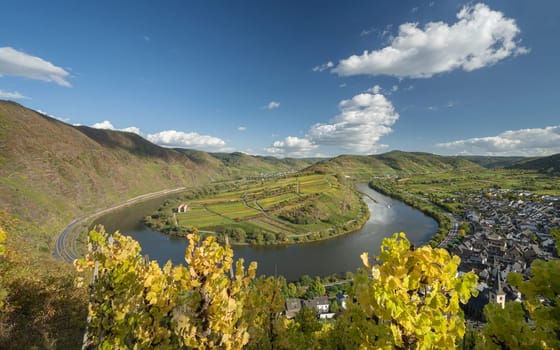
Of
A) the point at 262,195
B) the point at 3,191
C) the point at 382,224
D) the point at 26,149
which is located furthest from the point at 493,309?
the point at 26,149

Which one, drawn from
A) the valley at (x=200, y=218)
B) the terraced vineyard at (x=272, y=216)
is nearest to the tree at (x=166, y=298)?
the valley at (x=200, y=218)

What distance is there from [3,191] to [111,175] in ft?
207

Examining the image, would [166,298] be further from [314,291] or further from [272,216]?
[272,216]

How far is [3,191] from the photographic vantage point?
77.7m

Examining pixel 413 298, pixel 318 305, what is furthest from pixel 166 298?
pixel 318 305

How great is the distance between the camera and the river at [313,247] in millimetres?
54594

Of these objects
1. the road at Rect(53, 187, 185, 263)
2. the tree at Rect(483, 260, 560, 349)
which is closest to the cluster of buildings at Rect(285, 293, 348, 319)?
the tree at Rect(483, 260, 560, 349)

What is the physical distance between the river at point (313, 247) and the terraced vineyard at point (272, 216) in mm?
3888

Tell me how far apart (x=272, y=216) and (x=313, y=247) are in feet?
96.9

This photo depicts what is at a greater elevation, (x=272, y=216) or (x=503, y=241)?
(x=272, y=216)

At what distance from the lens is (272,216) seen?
3711 inches

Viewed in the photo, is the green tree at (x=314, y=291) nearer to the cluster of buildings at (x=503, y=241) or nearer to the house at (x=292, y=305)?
the house at (x=292, y=305)

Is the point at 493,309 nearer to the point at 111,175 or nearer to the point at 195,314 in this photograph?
the point at 195,314

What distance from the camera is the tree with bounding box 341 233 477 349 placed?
3357 millimetres
